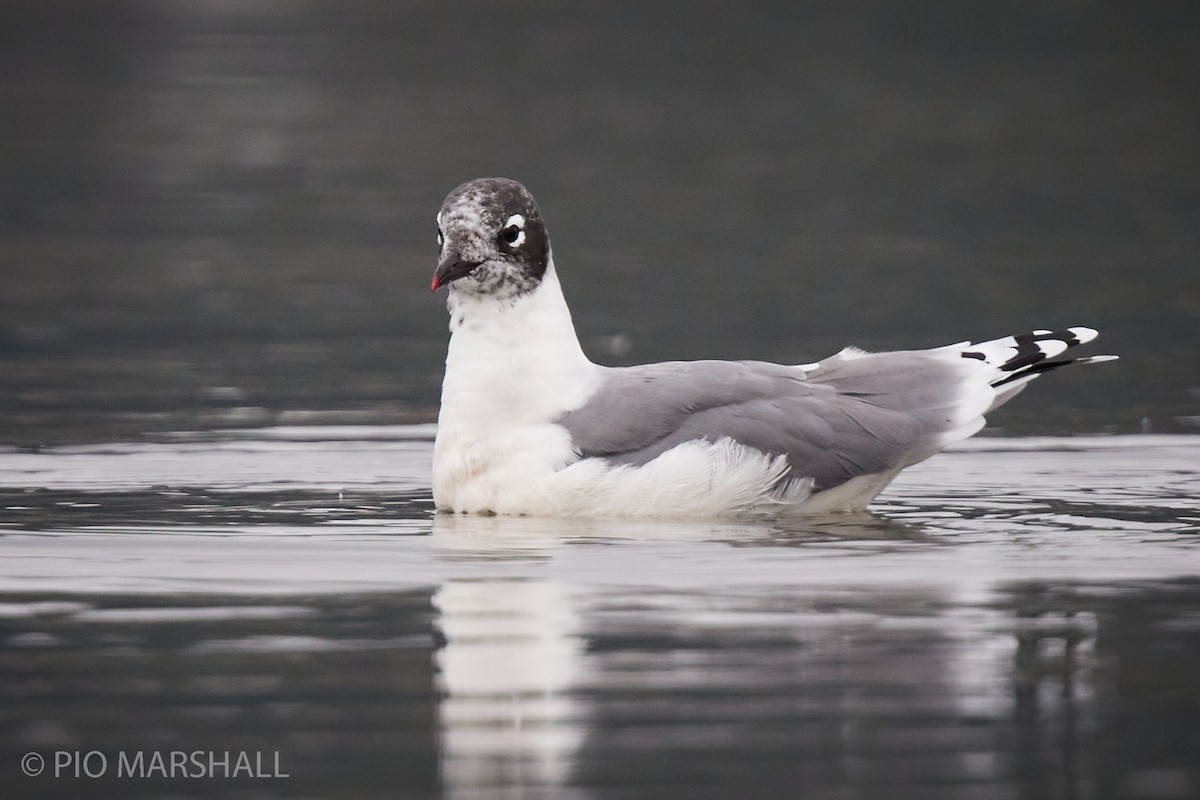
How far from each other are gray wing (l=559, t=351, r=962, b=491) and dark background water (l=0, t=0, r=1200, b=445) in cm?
250

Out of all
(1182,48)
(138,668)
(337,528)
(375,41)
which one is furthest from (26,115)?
(138,668)

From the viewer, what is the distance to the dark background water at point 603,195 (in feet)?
52.3

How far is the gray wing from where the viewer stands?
10398mm

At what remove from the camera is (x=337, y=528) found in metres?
10.3

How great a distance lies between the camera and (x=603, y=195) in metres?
26.4

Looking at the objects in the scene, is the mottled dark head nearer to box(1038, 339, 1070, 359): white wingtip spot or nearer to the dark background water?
box(1038, 339, 1070, 359): white wingtip spot

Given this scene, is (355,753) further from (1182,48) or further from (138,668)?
(1182,48)

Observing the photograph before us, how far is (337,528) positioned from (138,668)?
2.69 m

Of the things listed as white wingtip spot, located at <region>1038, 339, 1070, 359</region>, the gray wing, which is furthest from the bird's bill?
white wingtip spot, located at <region>1038, 339, 1070, 359</region>

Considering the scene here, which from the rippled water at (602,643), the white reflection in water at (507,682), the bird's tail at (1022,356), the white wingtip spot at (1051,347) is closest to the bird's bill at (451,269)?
the rippled water at (602,643)

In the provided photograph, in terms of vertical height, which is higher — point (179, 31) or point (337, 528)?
point (179, 31)

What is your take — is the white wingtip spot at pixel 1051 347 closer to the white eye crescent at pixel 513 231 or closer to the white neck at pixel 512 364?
the white neck at pixel 512 364

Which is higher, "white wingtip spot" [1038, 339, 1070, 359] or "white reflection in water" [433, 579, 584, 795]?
"white wingtip spot" [1038, 339, 1070, 359]

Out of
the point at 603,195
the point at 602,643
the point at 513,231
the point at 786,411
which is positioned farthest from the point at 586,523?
the point at 603,195
